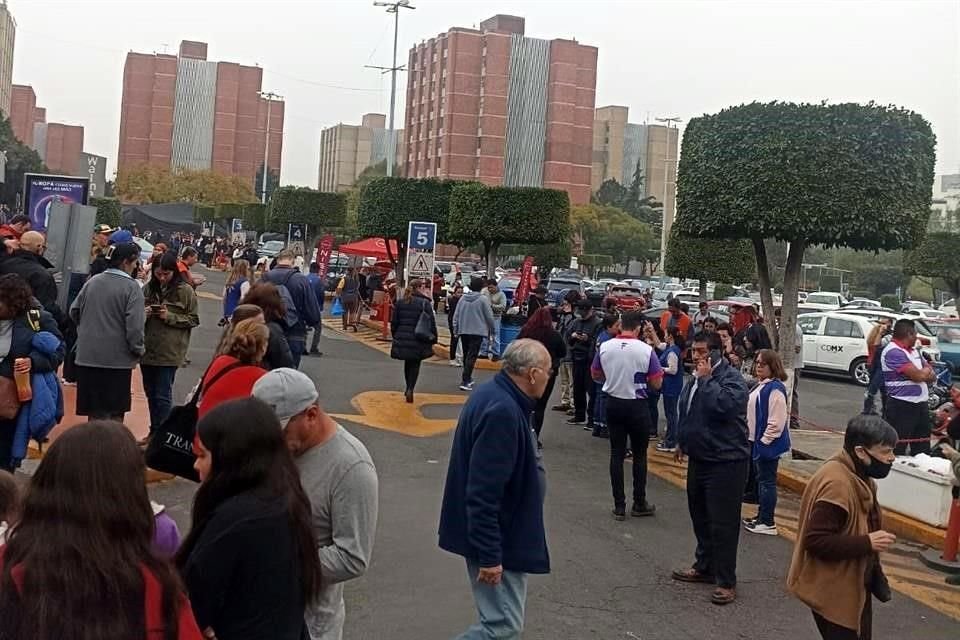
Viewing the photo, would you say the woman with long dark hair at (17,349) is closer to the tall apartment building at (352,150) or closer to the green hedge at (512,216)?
the green hedge at (512,216)

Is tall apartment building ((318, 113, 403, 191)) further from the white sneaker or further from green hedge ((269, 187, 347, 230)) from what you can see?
the white sneaker

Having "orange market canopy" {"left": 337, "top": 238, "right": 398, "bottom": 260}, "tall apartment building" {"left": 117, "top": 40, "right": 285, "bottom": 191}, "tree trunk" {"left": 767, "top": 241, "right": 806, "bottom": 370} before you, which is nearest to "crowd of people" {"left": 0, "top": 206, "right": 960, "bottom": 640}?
"tree trunk" {"left": 767, "top": 241, "right": 806, "bottom": 370}

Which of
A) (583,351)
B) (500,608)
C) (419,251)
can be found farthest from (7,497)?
(419,251)

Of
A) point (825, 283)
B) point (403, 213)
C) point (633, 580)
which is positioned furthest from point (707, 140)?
point (825, 283)

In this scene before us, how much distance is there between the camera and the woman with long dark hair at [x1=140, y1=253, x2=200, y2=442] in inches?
344

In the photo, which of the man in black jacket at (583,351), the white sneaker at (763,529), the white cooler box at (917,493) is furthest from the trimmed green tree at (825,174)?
the white sneaker at (763,529)

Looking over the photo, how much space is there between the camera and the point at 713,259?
104 feet

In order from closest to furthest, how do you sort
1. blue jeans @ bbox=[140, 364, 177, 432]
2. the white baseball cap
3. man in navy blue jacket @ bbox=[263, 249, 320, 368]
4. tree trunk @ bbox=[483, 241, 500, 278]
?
the white baseball cap, blue jeans @ bbox=[140, 364, 177, 432], man in navy blue jacket @ bbox=[263, 249, 320, 368], tree trunk @ bbox=[483, 241, 500, 278]

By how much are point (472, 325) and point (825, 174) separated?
5825mm

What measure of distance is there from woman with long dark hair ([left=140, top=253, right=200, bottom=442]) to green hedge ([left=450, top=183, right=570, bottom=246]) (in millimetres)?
14564

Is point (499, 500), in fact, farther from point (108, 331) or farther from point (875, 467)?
point (108, 331)

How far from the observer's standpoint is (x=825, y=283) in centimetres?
6994

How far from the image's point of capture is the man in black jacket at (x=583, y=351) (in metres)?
13.1

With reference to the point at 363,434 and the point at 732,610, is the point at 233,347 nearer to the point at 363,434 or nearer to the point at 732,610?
the point at 732,610
